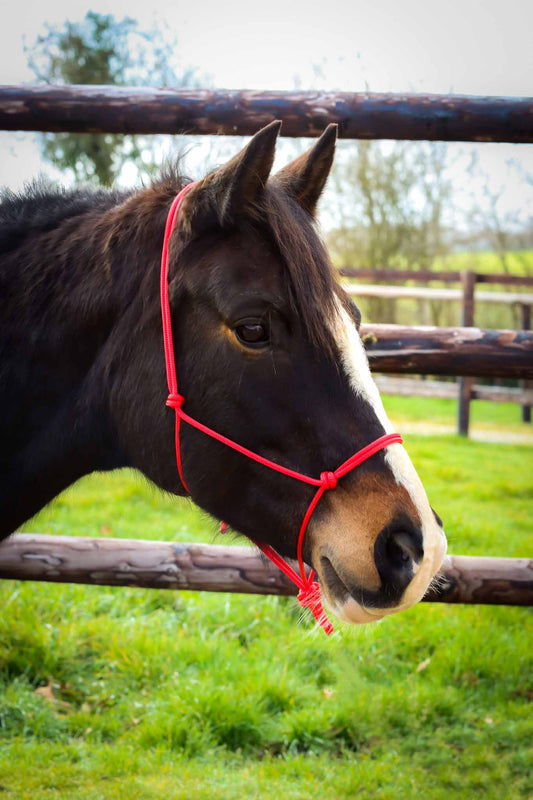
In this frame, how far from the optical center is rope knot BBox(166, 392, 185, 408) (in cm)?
170

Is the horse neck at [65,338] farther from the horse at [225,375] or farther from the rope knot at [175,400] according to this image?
the rope knot at [175,400]

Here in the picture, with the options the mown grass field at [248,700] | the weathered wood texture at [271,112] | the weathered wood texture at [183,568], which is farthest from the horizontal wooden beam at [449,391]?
the weathered wood texture at [271,112]

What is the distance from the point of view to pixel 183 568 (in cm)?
276

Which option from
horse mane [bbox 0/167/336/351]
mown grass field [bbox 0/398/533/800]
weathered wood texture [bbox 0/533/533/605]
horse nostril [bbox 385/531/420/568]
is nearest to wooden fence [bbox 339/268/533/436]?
mown grass field [bbox 0/398/533/800]

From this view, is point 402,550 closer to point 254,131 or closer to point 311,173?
point 311,173

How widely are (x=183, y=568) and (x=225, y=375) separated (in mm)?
1373

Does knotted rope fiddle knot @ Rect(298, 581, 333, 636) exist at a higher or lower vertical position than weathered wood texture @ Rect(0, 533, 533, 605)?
higher

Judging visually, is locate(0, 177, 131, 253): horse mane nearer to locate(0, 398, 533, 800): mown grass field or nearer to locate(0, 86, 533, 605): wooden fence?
locate(0, 86, 533, 605): wooden fence

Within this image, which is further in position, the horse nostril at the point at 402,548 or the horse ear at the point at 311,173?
the horse ear at the point at 311,173

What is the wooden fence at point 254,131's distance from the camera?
2.66 metres

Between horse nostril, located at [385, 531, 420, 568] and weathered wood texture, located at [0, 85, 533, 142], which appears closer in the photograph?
horse nostril, located at [385, 531, 420, 568]

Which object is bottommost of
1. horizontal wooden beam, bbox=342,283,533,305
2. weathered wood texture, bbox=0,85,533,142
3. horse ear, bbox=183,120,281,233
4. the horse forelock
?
horizontal wooden beam, bbox=342,283,533,305

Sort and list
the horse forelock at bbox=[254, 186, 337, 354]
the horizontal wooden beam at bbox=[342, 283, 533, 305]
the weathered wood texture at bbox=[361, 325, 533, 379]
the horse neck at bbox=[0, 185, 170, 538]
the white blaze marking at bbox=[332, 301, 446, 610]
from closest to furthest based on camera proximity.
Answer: the white blaze marking at bbox=[332, 301, 446, 610] → the horse forelock at bbox=[254, 186, 337, 354] → the horse neck at bbox=[0, 185, 170, 538] → the weathered wood texture at bbox=[361, 325, 533, 379] → the horizontal wooden beam at bbox=[342, 283, 533, 305]

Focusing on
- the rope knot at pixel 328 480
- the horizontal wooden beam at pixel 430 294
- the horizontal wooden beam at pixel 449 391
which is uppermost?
the rope knot at pixel 328 480
